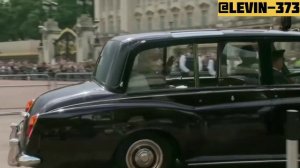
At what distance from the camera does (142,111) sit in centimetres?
591

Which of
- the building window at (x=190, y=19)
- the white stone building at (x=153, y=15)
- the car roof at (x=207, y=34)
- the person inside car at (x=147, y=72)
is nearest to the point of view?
the person inside car at (x=147, y=72)

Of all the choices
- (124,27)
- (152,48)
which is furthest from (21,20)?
(152,48)

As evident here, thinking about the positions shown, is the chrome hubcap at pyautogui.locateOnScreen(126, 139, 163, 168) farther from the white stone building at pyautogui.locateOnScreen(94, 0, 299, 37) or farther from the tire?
the white stone building at pyautogui.locateOnScreen(94, 0, 299, 37)

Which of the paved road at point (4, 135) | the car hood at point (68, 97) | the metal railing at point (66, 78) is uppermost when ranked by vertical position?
the car hood at point (68, 97)

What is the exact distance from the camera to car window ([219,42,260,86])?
6246mm

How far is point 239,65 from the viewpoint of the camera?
6301mm

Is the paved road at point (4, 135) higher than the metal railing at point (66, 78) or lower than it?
lower

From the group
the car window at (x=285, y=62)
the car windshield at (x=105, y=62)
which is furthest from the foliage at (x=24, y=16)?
the car window at (x=285, y=62)

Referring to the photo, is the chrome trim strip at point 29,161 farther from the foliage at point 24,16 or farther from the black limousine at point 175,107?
the foliage at point 24,16

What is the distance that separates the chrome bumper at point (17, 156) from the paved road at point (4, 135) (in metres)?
0.95

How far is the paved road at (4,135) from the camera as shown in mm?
7766

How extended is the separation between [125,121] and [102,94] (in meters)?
0.38

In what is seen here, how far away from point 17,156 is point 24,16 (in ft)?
333

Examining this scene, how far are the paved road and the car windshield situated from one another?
1.84 metres
